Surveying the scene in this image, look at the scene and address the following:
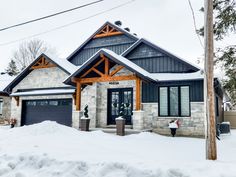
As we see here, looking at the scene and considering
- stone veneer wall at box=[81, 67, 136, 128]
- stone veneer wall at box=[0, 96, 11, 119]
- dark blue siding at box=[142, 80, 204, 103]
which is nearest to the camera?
dark blue siding at box=[142, 80, 204, 103]

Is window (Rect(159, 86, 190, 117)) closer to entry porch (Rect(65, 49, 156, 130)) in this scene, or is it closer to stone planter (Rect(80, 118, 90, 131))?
entry porch (Rect(65, 49, 156, 130))

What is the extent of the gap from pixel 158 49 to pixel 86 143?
8.64 m

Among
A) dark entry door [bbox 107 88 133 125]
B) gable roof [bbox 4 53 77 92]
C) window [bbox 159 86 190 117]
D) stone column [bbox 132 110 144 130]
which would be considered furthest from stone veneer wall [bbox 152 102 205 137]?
gable roof [bbox 4 53 77 92]

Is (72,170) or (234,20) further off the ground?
(234,20)

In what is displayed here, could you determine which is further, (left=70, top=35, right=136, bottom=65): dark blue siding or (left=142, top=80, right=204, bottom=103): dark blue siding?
(left=70, top=35, right=136, bottom=65): dark blue siding

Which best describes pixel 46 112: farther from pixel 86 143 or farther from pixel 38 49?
pixel 38 49

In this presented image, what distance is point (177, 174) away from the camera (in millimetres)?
5129

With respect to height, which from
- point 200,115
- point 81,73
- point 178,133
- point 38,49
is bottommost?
point 178,133

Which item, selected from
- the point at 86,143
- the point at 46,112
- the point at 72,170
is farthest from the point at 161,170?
the point at 46,112

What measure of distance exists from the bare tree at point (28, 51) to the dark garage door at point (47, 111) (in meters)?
29.9

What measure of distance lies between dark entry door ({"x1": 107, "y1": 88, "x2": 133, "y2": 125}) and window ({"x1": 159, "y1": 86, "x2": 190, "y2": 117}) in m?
2.14

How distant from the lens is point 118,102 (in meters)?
16.0

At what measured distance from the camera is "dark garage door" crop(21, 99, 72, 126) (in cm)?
1769

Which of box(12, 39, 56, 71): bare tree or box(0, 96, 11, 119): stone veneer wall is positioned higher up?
box(12, 39, 56, 71): bare tree
